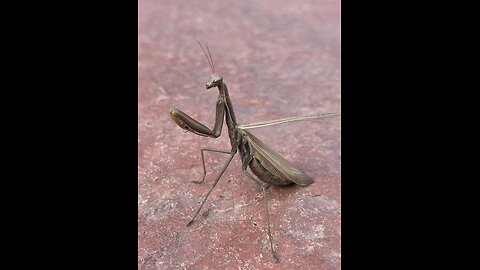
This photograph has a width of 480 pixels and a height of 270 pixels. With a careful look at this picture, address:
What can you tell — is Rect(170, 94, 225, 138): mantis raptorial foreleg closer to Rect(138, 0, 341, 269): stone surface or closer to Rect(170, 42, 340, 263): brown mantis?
Rect(170, 42, 340, 263): brown mantis

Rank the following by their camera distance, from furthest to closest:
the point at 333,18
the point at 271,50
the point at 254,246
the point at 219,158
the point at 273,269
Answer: the point at 333,18, the point at 271,50, the point at 219,158, the point at 254,246, the point at 273,269

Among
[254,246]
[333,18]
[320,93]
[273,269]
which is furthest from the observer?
[333,18]

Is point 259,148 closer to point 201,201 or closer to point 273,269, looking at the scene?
point 201,201

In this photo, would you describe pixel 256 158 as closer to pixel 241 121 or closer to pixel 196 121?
pixel 196 121

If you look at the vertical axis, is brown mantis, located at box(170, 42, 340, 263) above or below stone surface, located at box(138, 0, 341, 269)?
above

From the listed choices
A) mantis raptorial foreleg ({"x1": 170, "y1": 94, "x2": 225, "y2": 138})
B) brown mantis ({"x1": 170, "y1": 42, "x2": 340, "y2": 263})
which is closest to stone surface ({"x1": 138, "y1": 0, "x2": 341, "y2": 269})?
brown mantis ({"x1": 170, "y1": 42, "x2": 340, "y2": 263})

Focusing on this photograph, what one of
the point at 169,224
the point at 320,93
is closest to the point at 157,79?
the point at 320,93

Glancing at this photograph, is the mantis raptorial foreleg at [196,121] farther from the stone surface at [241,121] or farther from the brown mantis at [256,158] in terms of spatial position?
the stone surface at [241,121]

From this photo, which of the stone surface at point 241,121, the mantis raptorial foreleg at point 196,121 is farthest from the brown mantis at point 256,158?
the stone surface at point 241,121

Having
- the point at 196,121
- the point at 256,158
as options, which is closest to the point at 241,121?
the point at 256,158
